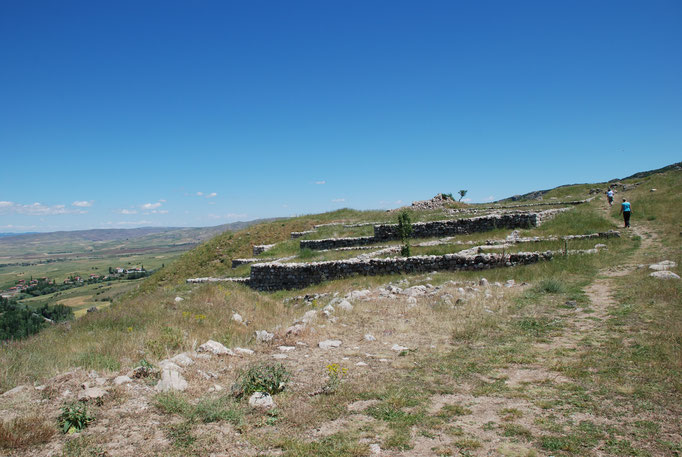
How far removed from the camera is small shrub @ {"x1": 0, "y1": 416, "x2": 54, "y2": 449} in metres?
3.45

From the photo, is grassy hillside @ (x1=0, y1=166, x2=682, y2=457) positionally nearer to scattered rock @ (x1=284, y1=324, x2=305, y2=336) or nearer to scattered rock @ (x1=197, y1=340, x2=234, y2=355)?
scattered rock @ (x1=284, y1=324, x2=305, y2=336)

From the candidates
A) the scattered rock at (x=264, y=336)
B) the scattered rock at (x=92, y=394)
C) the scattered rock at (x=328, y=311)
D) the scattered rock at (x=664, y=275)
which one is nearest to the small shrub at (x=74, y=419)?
the scattered rock at (x=92, y=394)

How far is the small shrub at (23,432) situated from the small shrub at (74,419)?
0.42ft

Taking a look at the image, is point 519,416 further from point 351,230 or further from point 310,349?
point 351,230

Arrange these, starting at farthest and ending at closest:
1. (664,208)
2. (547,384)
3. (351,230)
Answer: (351,230), (664,208), (547,384)

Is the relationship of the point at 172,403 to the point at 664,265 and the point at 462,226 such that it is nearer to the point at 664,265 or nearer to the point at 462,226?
the point at 664,265

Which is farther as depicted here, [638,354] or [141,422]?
[638,354]

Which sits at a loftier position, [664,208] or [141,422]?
[664,208]

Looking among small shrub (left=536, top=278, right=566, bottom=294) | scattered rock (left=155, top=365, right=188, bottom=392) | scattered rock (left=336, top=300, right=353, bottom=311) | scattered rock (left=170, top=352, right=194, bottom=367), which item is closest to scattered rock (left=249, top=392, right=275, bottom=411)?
scattered rock (left=155, top=365, right=188, bottom=392)

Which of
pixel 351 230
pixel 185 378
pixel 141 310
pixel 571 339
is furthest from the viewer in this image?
pixel 351 230

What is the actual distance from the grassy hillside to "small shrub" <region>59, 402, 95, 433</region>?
108 millimetres

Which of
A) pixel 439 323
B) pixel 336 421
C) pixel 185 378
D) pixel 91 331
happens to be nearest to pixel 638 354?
pixel 439 323

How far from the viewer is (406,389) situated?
4.71 metres

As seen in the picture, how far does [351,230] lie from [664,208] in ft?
57.7
